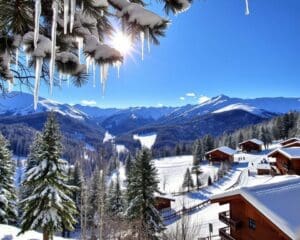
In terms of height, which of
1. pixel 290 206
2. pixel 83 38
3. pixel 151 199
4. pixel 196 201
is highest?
pixel 83 38

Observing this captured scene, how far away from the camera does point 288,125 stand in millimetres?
91188

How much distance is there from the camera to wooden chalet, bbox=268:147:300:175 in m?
34.5

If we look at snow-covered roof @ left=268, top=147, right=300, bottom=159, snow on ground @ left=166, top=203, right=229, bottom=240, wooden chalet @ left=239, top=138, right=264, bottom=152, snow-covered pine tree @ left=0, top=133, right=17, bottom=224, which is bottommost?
snow on ground @ left=166, top=203, right=229, bottom=240

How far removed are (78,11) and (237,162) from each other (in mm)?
67885

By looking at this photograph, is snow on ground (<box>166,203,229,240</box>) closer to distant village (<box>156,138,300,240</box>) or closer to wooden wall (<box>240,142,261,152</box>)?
distant village (<box>156,138,300,240</box>)

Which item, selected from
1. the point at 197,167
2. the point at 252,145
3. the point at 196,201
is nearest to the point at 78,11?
the point at 196,201

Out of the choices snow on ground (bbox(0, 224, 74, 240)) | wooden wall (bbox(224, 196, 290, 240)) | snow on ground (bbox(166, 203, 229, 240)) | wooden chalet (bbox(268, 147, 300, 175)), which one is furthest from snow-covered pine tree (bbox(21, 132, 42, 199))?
wooden chalet (bbox(268, 147, 300, 175))

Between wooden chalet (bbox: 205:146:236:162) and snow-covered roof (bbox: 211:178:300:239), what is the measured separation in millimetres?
57222

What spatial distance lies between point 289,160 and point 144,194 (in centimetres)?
1919

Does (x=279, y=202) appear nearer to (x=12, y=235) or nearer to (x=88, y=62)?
(x=88, y=62)

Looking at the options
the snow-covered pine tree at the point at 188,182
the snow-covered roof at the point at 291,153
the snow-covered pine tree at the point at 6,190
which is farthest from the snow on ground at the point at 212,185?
the snow-covered pine tree at the point at 6,190

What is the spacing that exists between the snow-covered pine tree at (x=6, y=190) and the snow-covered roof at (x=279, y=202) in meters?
21.6

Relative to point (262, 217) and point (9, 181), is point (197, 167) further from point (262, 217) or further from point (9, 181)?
point (262, 217)

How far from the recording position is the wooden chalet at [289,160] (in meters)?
34.5
